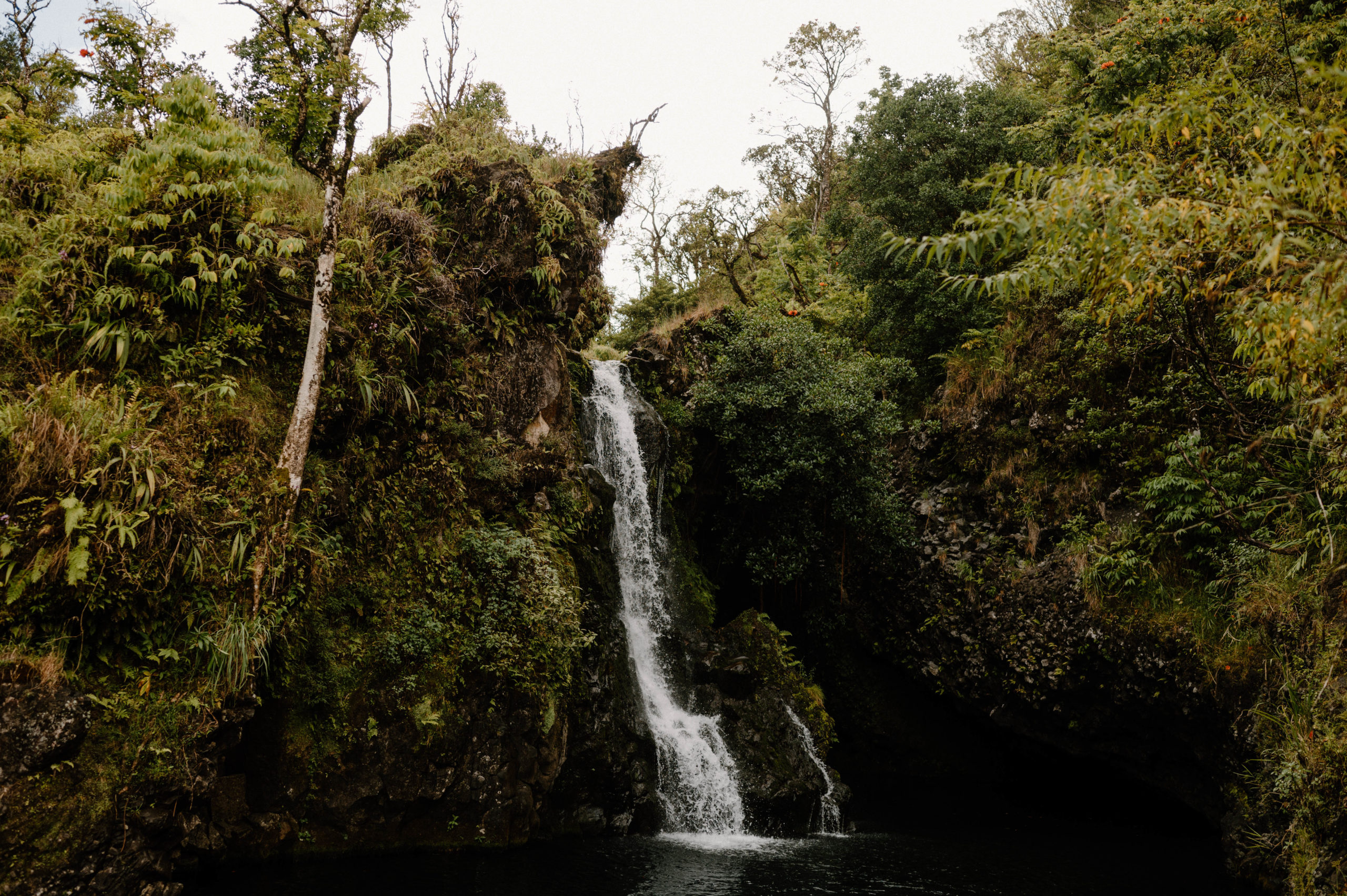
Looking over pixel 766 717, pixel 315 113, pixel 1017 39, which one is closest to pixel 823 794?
pixel 766 717

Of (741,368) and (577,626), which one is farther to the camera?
(741,368)

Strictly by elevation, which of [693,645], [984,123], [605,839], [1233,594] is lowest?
[605,839]

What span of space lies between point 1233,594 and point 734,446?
921 centimetres

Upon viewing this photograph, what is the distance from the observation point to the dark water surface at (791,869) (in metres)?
8.18

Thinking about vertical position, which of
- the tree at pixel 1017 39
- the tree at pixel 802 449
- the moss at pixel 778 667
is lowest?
the moss at pixel 778 667

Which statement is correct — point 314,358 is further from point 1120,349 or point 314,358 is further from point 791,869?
point 1120,349

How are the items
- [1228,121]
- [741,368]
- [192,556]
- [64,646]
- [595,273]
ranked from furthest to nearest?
1. [741,368]
2. [595,273]
3. [192,556]
4. [64,646]
5. [1228,121]

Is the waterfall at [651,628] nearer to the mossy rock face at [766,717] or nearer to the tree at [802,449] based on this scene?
the mossy rock face at [766,717]

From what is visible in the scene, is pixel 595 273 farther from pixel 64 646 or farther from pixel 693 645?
pixel 64 646

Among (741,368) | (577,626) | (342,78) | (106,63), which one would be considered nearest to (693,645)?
(577,626)

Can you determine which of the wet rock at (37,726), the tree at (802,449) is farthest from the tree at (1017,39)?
the wet rock at (37,726)

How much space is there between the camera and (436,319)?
456 inches

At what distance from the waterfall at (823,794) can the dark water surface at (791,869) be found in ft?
1.56

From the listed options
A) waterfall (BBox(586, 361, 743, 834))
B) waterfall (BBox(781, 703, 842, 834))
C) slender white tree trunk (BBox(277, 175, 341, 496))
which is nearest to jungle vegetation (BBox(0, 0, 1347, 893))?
slender white tree trunk (BBox(277, 175, 341, 496))
